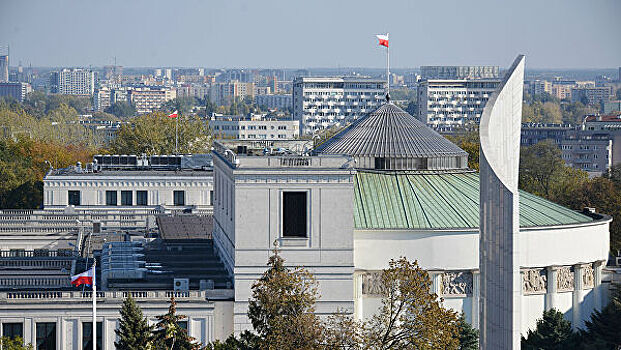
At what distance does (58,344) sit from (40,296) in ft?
8.17

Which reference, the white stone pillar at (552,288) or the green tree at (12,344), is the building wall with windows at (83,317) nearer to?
the green tree at (12,344)

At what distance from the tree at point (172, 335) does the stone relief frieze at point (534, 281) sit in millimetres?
17721

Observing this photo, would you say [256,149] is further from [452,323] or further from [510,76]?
[510,76]

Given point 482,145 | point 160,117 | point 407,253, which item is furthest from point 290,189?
point 160,117

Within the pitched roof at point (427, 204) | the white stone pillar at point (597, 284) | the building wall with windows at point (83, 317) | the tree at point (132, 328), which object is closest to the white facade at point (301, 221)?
the building wall with windows at point (83, 317)

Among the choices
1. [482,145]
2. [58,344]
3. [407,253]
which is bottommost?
[58,344]

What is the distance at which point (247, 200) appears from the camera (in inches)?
2453

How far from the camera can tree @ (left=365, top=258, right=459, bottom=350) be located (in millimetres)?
52906

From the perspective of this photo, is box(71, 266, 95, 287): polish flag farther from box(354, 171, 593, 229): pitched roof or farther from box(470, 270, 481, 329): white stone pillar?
box(470, 270, 481, 329): white stone pillar

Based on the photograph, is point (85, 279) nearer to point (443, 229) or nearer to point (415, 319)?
point (415, 319)

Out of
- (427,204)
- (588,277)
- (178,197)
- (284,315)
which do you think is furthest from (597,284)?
(178,197)

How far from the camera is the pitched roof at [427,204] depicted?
6544 centimetres

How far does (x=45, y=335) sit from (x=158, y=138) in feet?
385

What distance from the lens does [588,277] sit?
68.1 meters
